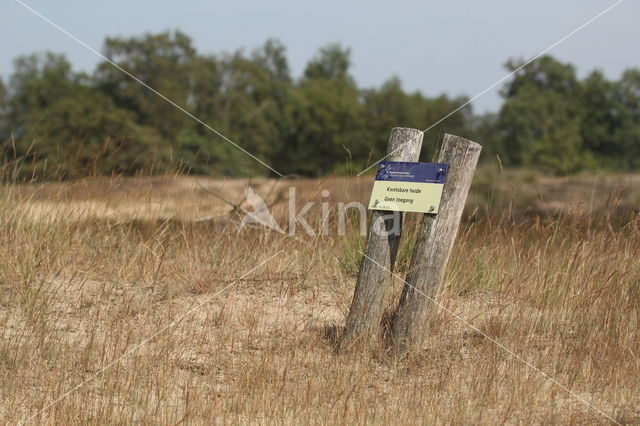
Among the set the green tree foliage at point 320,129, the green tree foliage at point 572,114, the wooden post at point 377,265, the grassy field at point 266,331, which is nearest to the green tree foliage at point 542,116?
the green tree foliage at point 572,114

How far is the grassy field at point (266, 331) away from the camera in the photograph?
3.68 metres

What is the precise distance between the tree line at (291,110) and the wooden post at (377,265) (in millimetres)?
24152

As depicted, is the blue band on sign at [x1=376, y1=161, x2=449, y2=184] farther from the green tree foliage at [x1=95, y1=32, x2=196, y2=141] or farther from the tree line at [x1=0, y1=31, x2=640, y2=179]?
the green tree foliage at [x1=95, y1=32, x2=196, y2=141]

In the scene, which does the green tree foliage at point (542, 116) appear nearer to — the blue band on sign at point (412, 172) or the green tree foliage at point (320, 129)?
the green tree foliage at point (320, 129)

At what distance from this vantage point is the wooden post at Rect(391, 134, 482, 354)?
4152 millimetres

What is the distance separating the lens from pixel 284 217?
272 inches

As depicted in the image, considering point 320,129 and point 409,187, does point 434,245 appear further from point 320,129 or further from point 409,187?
point 320,129

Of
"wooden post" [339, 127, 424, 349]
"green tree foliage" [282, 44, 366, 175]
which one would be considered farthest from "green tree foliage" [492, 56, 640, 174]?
"wooden post" [339, 127, 424, 349]

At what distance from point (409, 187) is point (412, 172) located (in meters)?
0.09

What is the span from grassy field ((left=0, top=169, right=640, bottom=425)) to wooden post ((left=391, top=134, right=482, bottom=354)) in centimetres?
20

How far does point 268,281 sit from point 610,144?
1901 inches

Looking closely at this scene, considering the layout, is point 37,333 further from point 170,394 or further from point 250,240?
point 250,240

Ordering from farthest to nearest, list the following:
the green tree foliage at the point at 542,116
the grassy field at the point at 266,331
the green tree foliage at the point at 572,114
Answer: the green tree foliage at the point at 572,114 < the green tree foliage at the point at 542,116 < the grassy field at the point at 266,331

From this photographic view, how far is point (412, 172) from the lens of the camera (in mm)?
4207
